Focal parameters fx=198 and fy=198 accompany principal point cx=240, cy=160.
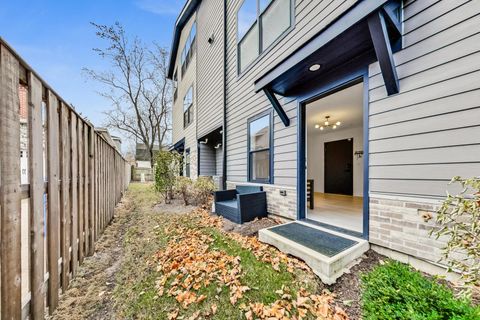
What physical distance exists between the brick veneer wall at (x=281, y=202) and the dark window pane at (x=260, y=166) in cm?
31

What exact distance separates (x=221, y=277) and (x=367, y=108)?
2889mm

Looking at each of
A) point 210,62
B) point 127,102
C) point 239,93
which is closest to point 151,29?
point 127,102

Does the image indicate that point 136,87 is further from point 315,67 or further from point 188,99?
point 315,67

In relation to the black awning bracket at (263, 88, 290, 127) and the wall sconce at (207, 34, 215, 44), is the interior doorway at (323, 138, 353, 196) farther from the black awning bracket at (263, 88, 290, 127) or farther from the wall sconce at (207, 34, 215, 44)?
the wall sconce at (207, 34, 215, 44)

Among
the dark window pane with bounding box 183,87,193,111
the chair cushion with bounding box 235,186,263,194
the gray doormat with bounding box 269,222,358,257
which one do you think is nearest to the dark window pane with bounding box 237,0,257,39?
the chair cushion with bounding box 235,186,263,194

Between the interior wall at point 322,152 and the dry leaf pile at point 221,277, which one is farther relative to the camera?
the interior wall at point 322,152

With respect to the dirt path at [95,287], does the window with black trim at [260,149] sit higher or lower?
higher

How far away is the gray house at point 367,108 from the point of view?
204 centimetres

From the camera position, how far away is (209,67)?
7.67m

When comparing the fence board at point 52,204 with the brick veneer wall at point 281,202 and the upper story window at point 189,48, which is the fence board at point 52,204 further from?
the upper story window at point 189,48

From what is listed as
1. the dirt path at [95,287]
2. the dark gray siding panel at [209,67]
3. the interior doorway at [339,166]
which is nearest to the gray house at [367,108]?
the dark gray siding panel at [209,67]

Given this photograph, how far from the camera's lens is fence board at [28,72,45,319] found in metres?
1.47

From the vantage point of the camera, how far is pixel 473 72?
6.24 feet

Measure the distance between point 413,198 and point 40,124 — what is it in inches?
147
